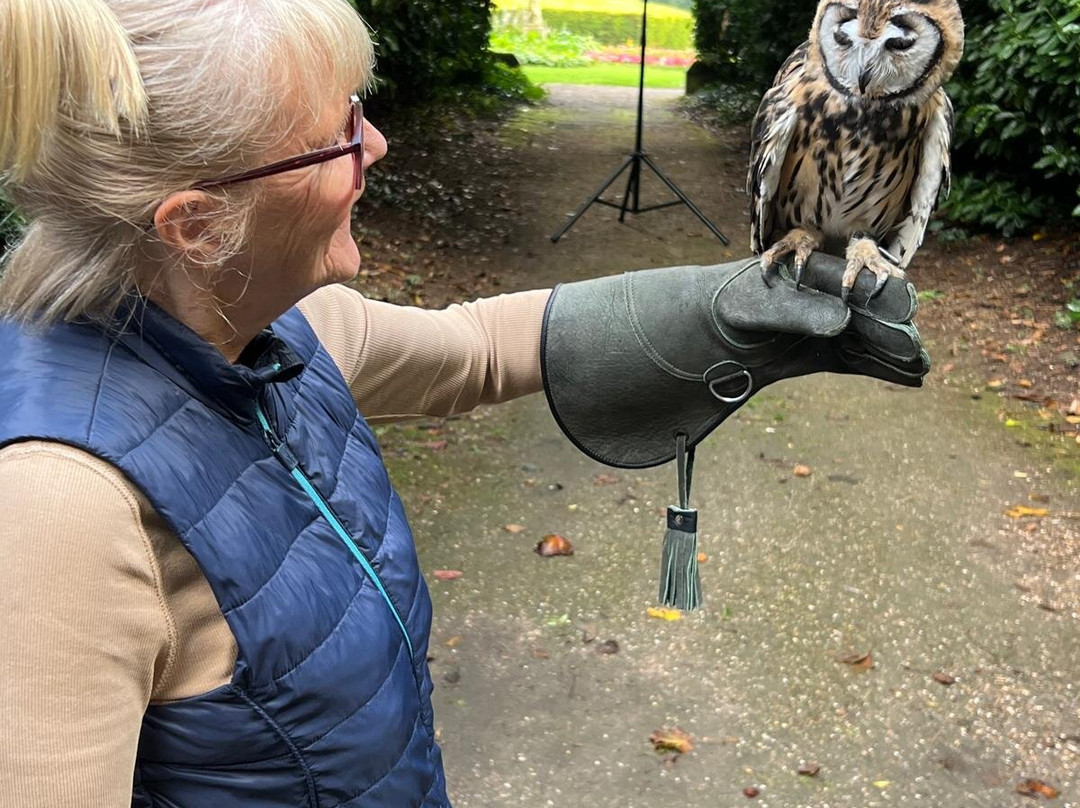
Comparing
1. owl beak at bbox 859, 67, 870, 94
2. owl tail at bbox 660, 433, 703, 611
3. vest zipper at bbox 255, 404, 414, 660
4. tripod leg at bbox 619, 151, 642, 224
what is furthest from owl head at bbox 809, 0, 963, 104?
tripod leg at bbox 619, 151, 642, 224

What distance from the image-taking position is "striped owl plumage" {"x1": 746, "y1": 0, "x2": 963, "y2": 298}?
7.57 feet

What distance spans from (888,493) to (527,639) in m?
1.82

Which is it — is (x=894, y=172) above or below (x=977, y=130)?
above

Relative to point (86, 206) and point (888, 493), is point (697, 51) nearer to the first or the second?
point (888, 493)

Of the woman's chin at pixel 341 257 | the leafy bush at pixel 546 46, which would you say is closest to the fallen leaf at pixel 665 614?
the woman's chin at pixel 341 257

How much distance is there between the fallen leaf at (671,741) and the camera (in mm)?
2932

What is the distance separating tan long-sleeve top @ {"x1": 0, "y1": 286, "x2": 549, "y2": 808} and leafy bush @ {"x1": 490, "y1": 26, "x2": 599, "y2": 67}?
55.9 ft

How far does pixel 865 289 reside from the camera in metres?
1.82

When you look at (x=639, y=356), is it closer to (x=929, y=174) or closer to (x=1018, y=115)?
(x=929, y=174)

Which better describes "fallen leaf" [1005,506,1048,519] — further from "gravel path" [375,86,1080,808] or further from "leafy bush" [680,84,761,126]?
"leafy bush" [680,84,761,126]

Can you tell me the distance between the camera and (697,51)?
13.2 meters

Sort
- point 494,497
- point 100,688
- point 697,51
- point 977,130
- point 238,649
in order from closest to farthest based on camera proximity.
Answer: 1. point 100,688
2. point 238,649
3. point 494,497
4. point 977,130
5. point 697,51

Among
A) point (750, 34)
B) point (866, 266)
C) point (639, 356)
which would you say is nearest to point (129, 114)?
point (639, 356)

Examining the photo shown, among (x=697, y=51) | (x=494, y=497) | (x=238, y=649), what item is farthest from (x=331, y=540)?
(x=697, y=51)
